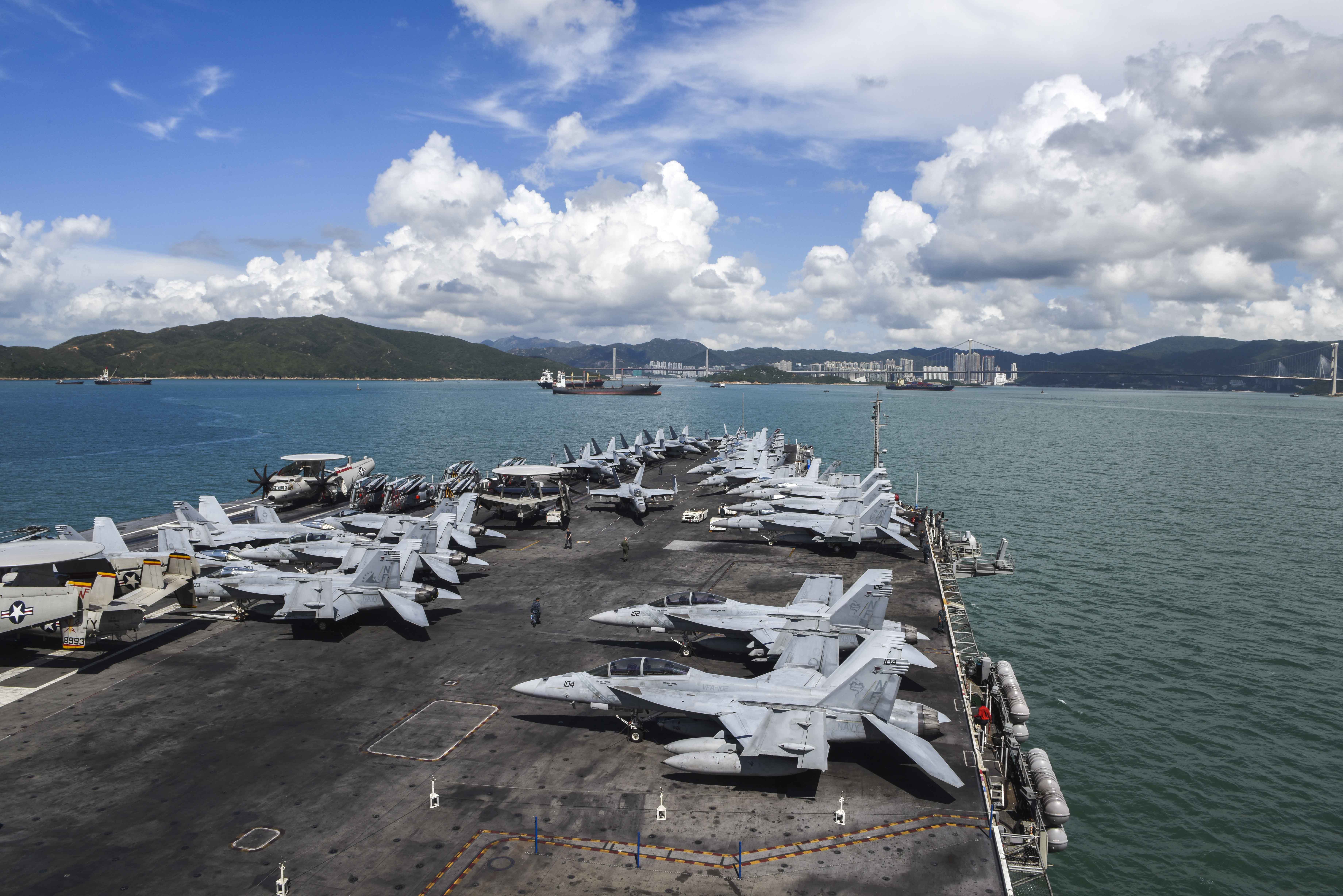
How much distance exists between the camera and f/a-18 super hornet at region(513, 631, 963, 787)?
74.0 feet

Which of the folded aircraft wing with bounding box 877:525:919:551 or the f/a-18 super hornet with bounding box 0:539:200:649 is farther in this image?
the folded aircraft wing with bounding box 877:525:919:551

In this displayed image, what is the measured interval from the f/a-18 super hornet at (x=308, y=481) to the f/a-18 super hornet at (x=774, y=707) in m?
51.3

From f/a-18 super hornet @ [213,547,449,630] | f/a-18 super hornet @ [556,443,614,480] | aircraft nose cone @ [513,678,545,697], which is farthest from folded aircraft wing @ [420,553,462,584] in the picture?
f/a-18 super hornet @ [556,443,614,480]

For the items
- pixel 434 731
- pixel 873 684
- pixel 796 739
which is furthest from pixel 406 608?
pixel 873 684

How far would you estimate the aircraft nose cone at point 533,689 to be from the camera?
89.7 feet

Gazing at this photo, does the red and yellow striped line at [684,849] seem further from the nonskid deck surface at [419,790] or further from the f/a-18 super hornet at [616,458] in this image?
the f/a-18 super hornet at [616,458]

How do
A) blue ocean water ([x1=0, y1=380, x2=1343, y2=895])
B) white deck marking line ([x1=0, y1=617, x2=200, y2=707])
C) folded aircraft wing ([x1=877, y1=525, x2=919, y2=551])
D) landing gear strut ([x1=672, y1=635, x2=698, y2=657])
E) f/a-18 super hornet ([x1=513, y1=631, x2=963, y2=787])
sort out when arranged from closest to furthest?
f/a-18 super hornet ([x1=513, y1=631, x2=963, y2=787]) → blue ocean water ([x1=0, y1=380, x2=1343, y2=895]) → white deck marking line ([x1=0, y1=617, x2=200, y2=707]) → landing gear strut ([x1=672, y1=635, x2=698, y2=657]) → folded aircraft wing ([x1=877, y1=525, x2=919, y2=551])

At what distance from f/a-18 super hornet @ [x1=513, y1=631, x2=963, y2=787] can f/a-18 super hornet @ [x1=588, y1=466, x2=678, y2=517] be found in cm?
3879

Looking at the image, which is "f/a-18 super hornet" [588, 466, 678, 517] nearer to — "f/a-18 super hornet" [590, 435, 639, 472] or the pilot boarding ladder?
"f/a-18 super hornet" [590, 435, 639, 472]

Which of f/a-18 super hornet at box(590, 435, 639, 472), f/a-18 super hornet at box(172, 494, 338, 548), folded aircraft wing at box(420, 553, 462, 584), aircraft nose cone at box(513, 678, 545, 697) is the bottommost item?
aircraft nose cone at box(513, 678, 545, 697)

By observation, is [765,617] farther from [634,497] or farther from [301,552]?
[634,497]

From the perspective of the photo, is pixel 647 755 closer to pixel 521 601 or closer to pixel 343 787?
pixel 343 787

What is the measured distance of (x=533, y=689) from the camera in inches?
1083

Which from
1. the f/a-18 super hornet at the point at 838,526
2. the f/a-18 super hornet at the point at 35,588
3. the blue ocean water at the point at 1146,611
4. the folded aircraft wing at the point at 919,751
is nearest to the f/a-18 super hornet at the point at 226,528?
the f/a-18 super hornet at the point at 35,588
